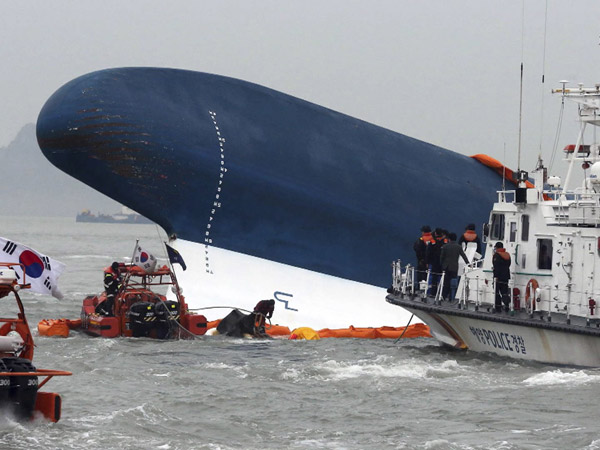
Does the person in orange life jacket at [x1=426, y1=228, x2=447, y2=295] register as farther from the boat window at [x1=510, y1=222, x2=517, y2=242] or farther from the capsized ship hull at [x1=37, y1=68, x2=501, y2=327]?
the capsized ship hull at [x1=37, y1=68, x2=501, y2=327]

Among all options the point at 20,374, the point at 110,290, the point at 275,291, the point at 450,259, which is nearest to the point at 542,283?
the point at 450,259

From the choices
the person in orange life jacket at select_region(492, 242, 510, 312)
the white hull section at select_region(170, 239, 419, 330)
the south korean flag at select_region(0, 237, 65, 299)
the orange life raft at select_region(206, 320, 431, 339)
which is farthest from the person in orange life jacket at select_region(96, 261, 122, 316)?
the south korean flag at select_region(0, 237, 65, 299)

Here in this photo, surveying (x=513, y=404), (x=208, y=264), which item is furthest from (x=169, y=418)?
(x=208, y=264)

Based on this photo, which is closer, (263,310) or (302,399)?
(302,399)

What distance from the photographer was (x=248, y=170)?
29.6 metres

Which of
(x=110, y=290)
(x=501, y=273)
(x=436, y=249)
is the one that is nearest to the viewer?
(x=501, y=273)

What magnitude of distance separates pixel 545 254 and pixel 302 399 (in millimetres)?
6653

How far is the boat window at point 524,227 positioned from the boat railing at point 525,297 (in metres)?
0.86

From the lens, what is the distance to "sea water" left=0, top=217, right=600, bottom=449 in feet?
52.3

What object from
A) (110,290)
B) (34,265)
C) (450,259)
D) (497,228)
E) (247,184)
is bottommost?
(34,265)

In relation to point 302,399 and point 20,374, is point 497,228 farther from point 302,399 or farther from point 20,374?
point 20,374

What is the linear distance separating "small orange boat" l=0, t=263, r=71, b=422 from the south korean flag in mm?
142

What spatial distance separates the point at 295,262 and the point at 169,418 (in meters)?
13.1

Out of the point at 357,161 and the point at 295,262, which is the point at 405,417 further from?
the point at 357,161
